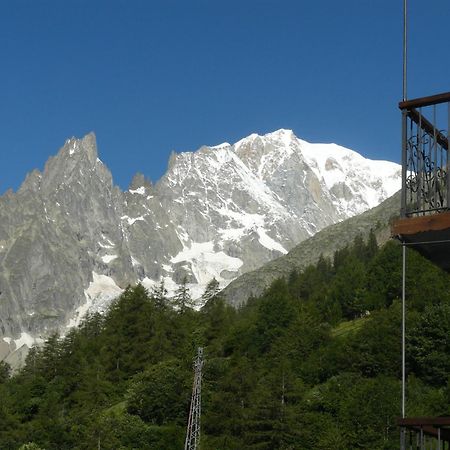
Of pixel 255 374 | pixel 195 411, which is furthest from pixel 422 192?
pixel 255 374

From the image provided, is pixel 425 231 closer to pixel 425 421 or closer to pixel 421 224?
pixel 421 224

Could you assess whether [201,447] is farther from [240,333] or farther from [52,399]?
[240,333]

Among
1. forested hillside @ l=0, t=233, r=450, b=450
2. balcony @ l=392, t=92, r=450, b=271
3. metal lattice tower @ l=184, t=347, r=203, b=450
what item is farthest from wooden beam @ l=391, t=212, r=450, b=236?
metal lattice tower @ l=184, t=347, r=203, b=450

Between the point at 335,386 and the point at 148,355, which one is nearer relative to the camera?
the point at 335,386

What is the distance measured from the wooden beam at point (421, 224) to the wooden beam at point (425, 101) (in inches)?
67.6

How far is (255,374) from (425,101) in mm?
70267

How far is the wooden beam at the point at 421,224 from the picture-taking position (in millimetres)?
13188

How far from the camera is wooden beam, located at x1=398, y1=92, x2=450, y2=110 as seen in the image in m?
13.4

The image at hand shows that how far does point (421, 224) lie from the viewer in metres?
13.3

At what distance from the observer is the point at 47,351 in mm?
124188

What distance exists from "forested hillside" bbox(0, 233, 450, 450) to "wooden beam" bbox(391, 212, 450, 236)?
48322mm

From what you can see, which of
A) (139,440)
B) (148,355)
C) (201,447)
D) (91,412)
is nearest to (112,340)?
(148,355)

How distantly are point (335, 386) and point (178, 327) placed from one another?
47.3 metres

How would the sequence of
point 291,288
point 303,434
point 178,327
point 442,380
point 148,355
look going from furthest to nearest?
point 291,288 → point 178,327 → point 148,355 → point 442,380 → point 303,434
